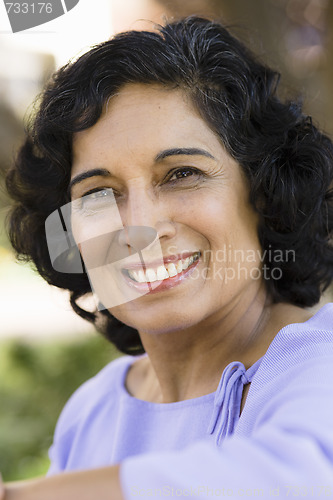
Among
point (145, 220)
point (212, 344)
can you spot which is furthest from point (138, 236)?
point (212, 344)

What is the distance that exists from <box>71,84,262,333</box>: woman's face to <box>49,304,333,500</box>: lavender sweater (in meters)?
0.25

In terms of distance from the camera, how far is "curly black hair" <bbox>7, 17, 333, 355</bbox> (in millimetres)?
1700

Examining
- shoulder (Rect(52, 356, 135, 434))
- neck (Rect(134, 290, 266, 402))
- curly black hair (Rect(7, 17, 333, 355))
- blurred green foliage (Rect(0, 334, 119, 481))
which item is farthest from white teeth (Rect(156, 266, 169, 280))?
blurred green foliage (Rect(0, 334, 119, 481))

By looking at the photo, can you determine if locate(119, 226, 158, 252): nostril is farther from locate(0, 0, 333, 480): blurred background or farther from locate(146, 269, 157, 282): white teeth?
locate(0, 0, 333, 480): blurred background

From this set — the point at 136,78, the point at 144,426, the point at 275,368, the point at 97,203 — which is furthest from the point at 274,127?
the point at 144,426

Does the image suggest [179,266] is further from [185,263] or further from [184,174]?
[184,174]

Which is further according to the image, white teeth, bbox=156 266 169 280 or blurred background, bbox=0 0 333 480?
blurred background, bbox=0 0 333 480

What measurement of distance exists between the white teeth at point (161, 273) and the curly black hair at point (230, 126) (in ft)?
1.23

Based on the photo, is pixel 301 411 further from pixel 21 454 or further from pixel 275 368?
pixel 21 454

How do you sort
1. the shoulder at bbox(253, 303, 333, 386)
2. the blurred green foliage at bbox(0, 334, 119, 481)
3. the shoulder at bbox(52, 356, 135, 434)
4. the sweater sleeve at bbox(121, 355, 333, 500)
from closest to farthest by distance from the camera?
the sweater sleeve at bbox(121, 355, 333, 500), the shoulder at bbox(253, 303, 333, 386), the shoulder at bbox(52, 356, 135, 434), the blurred green foliage at bbox(0, 334, 119, 481)

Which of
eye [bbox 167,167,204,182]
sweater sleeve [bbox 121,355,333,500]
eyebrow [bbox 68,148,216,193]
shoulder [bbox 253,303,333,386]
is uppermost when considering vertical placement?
eyebrow [bbox 68,148,216,193]

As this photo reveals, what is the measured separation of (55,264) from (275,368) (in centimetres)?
112

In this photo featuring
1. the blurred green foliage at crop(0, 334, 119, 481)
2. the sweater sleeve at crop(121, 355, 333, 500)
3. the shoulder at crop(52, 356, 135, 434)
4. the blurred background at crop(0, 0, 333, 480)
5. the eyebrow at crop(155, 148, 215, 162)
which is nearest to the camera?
the sweater sleeve at crop(121, 355, 333, 500)

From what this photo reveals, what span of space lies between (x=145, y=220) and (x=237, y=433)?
1.97ft
